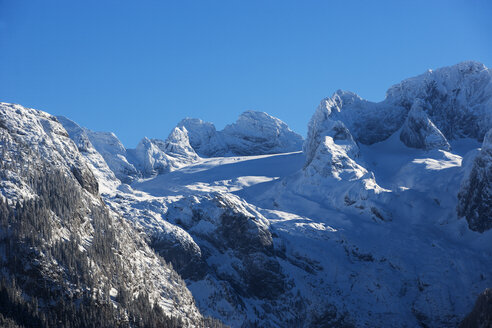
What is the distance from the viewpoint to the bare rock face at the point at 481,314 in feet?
523

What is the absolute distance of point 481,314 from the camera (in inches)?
6388

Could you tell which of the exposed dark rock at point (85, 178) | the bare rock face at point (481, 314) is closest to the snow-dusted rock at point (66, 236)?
the exposed dark rock at point (85, 178)

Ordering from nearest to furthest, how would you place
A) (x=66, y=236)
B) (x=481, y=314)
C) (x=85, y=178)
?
(x=66, y=236) < (x=481, y=314) < (x=85, y=178)

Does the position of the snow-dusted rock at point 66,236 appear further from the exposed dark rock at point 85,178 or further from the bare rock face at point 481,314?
the bare rock face at point 481,314

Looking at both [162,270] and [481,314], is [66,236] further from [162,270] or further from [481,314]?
[481,314]

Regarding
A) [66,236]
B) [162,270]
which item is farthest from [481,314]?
[66,236]

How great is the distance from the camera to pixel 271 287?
183 m

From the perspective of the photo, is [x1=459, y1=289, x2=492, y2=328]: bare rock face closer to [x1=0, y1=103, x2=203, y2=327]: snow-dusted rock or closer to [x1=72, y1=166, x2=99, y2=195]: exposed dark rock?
[x1=0, y1=103, x2=203, y2=327]: snow-dusted rock

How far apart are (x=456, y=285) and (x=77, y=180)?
327 ft

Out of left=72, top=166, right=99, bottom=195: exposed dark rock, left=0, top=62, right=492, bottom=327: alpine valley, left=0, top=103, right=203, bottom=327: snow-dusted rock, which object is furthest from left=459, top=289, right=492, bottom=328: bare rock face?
left=72, top=166, right=99, bottom=195: exposed dark rock

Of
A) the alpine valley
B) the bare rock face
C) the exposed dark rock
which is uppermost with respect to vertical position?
the exposed dark rock

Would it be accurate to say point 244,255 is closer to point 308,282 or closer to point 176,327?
point 308,282

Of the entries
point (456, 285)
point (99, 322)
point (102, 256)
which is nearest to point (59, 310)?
point (99, 322)

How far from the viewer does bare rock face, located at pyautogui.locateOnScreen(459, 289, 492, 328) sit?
15941 cm
